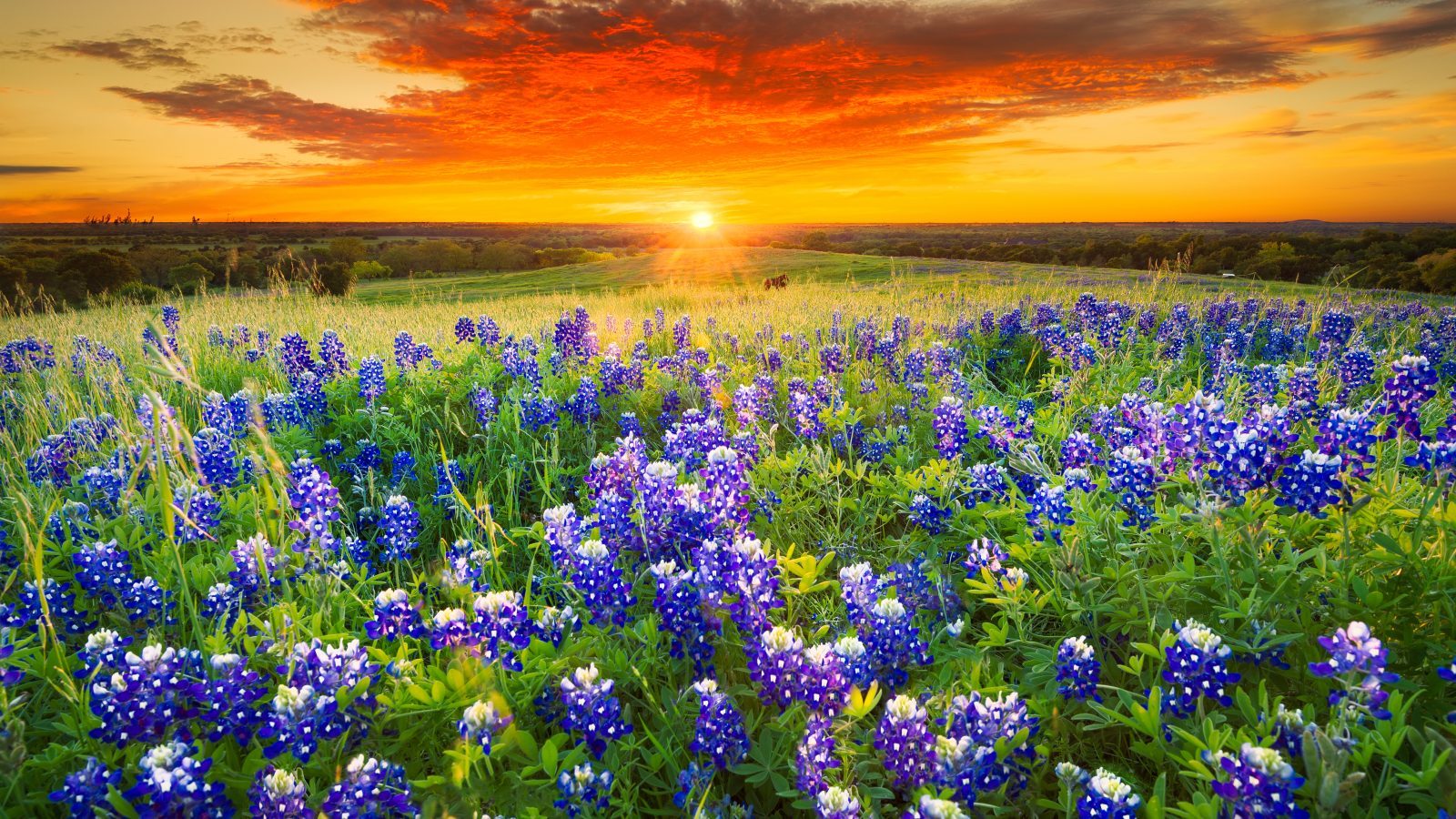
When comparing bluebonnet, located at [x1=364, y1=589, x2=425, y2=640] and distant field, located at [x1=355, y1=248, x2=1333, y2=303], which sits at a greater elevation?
distant field, located at [x1=355, y1=248, x2=1333, y2=303]

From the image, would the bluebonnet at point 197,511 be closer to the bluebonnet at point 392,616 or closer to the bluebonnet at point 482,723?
the bluebonnet at point 392,616

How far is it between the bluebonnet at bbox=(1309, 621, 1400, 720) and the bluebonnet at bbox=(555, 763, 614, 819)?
6.32ft

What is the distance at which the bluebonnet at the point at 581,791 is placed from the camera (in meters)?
2.04

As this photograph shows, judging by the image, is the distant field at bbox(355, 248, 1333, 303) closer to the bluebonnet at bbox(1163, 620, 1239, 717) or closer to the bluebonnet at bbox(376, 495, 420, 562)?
→ the bluebonnet at bbox(376, 495, 420, 562)

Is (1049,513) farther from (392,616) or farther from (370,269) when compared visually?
(370,269)

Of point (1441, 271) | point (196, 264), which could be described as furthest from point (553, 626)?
point (196, 264)

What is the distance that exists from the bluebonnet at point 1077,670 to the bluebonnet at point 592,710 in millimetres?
1500

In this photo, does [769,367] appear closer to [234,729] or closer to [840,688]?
[840,688]

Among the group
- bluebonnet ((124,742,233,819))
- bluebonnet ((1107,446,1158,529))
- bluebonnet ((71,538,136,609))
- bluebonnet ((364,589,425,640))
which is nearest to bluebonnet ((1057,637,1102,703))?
bluebonnet ((1107,446,1158,529))

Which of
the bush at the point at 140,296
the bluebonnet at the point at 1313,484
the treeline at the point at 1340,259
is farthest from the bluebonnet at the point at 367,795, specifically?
the treeline at the point at 1340,259

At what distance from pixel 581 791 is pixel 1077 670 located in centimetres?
166

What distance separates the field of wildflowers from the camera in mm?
2061

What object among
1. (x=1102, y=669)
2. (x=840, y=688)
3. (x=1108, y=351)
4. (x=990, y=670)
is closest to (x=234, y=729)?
(x=840, y=688)

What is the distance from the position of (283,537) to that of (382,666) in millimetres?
1251
